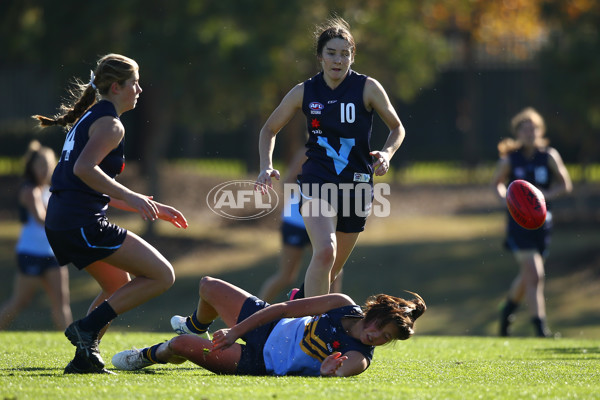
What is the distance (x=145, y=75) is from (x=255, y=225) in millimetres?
4889

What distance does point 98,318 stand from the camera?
5891 millimetres

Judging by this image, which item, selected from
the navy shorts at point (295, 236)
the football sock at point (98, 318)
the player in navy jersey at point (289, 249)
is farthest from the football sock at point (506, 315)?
the football sock at point (98, 318)

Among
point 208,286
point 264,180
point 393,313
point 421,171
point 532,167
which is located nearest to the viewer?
point 393,313

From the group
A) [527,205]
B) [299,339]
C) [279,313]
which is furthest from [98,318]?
[527,205]

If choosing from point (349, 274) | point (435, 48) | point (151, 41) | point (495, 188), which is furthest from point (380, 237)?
point (495, 188)

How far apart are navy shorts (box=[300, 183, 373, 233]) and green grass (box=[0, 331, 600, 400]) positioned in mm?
1057

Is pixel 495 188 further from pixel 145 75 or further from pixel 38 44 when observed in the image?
pixel 38 44

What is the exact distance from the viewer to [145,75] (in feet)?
58.5

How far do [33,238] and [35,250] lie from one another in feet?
0.58

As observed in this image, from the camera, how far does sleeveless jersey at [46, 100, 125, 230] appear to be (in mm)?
5812

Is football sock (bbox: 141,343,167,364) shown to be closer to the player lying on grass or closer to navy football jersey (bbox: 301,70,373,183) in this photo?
the player lying on grass

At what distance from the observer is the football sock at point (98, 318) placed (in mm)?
5875

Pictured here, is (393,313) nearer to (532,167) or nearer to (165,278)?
(165,278)

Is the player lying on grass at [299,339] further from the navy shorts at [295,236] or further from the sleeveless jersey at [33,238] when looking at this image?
the sleeveless jersey at [33,238]
